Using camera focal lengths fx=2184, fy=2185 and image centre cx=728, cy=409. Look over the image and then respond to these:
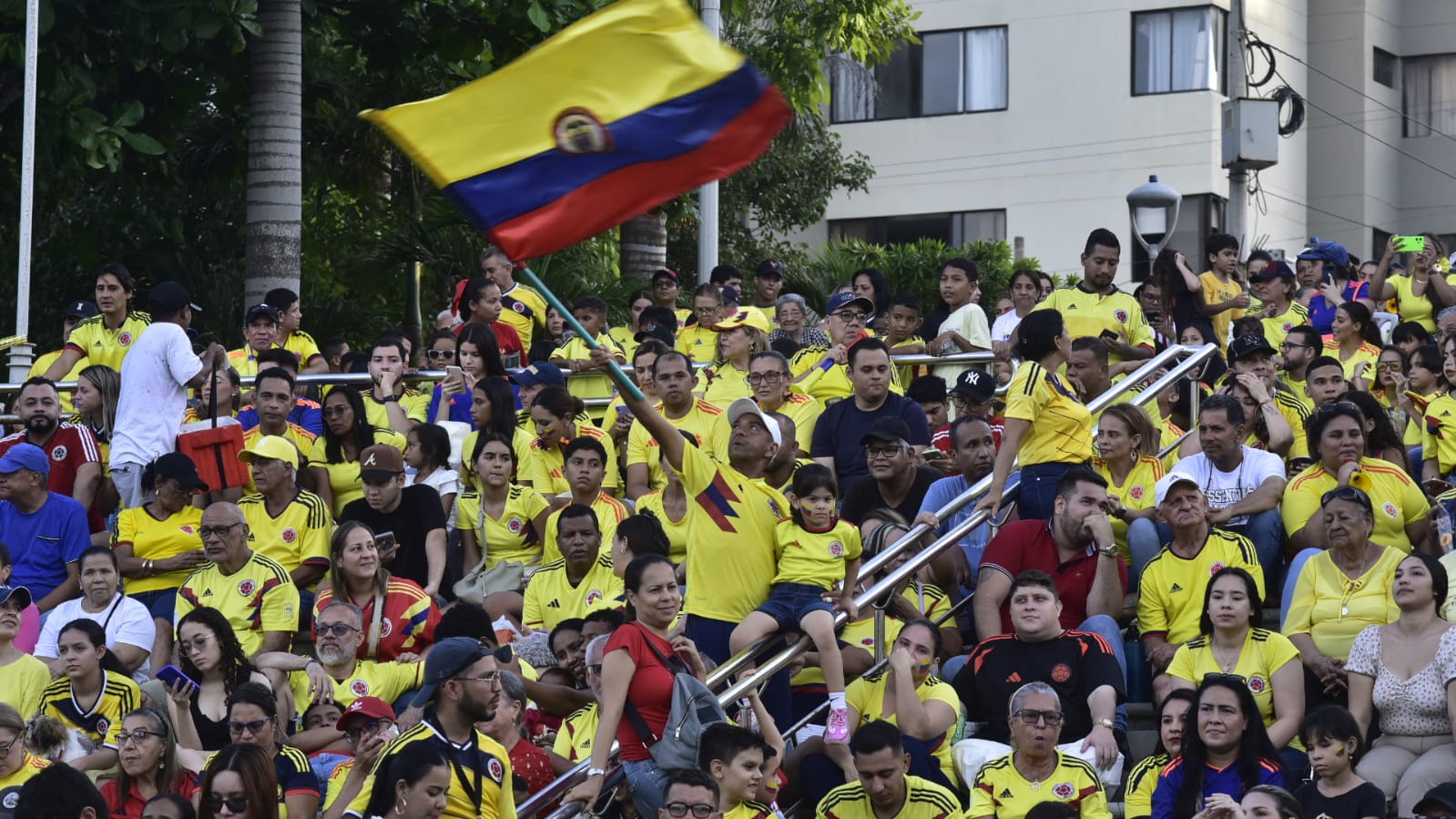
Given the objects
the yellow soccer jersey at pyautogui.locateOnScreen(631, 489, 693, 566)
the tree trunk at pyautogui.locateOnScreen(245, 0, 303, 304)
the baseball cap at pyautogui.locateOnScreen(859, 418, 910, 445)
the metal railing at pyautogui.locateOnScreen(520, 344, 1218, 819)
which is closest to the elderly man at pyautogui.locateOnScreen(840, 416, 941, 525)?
the baseball cap at pyautogui.locateOnScreen(859, 418, 910, 445)

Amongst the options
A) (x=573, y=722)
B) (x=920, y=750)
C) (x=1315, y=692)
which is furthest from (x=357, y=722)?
(x=1315, y=692)

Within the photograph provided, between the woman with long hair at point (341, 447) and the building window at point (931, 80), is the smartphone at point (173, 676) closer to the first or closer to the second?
the woman with long hair at point (341, 447)

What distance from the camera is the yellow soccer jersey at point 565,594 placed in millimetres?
12172

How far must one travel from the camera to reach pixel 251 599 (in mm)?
12180

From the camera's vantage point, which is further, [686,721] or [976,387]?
[976,387]

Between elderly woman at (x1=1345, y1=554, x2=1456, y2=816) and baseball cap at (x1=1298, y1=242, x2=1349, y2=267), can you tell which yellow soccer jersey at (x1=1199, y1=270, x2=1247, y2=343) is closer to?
baseball cap at (x1=1298, y1=242, x2=1349, y2=267)

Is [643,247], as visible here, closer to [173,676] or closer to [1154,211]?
[1154,211]

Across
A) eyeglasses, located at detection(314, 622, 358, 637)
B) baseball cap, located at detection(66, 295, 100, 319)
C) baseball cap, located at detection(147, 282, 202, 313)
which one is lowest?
eyeglasses, located at detection(314, 622, 358, 637)

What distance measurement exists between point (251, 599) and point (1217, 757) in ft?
17.8

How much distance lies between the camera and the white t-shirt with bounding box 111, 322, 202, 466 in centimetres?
1415

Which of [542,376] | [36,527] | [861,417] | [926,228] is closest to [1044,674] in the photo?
[861,417]

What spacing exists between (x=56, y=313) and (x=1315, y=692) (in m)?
15.9

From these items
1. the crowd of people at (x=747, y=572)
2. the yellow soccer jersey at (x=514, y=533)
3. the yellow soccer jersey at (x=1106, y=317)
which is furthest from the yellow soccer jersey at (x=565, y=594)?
the yellow soccer jersey at (x=1106, y=317)

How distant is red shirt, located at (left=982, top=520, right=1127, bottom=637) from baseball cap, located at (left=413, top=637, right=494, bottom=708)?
3.49m
